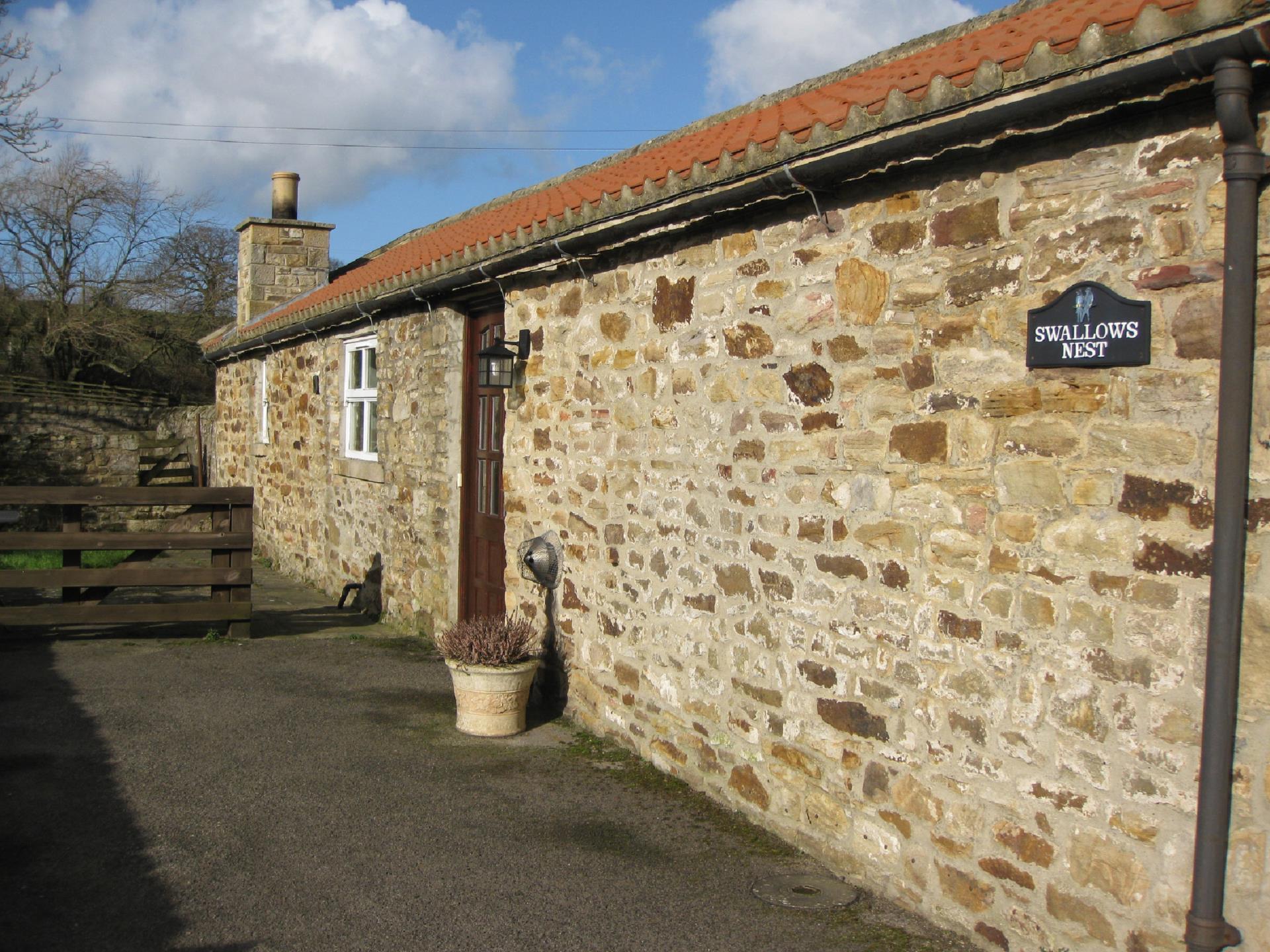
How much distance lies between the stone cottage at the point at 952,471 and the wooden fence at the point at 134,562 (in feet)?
10.6

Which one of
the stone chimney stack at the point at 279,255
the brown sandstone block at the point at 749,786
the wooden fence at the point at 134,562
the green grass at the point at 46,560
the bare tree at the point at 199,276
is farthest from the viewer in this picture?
the bare tree at the point at 199,276

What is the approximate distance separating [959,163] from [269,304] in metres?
13.4

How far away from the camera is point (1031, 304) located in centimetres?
348

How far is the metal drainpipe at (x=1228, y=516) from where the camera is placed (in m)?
2.87

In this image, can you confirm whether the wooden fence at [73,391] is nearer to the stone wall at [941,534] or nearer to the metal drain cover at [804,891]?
the stone wall at [941,534]

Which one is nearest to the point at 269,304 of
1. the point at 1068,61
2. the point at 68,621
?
the point at 68,621

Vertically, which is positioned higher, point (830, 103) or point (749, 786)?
point (830, 103)

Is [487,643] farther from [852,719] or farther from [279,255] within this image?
[279,255]

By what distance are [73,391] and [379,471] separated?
14369mm

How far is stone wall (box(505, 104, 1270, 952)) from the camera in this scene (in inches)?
121

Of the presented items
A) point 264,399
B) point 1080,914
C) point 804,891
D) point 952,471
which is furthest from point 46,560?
point 1080,914

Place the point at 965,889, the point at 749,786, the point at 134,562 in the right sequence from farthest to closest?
1. the point at 134,562
2. the point at 749,786
3. the point at 965,889

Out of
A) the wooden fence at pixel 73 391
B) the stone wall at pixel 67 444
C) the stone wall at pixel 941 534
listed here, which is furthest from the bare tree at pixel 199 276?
the stone wall at pixel 941 534

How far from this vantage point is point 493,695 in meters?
6.04
